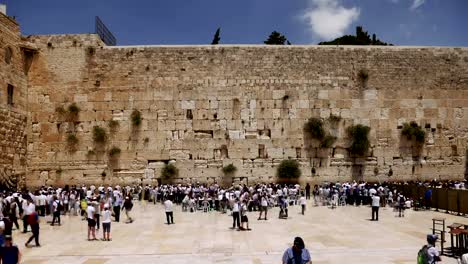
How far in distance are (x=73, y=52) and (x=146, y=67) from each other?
3505mm

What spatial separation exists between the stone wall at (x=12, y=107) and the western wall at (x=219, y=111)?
38 cm

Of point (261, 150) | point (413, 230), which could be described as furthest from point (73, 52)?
point (413, 230)

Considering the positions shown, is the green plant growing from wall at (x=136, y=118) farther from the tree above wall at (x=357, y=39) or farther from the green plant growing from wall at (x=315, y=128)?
the tree above wall at (x=357, y=39)

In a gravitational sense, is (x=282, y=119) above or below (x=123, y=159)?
above

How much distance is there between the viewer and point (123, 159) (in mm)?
21734

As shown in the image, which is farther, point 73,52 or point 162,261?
point 73,52

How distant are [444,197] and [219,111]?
10355mm

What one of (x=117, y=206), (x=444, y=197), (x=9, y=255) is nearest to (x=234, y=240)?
(x=117, y=206)

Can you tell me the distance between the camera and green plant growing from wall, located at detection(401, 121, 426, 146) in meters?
22.2

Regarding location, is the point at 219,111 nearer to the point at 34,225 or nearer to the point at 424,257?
the point at 34,225

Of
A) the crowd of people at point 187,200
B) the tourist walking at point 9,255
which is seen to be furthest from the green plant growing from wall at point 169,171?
the tourist walking at point 9,255

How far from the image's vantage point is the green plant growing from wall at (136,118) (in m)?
21.7

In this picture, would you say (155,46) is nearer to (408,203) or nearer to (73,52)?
(73,52)

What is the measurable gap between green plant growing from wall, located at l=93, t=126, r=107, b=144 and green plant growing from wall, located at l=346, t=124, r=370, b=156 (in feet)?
38.0
